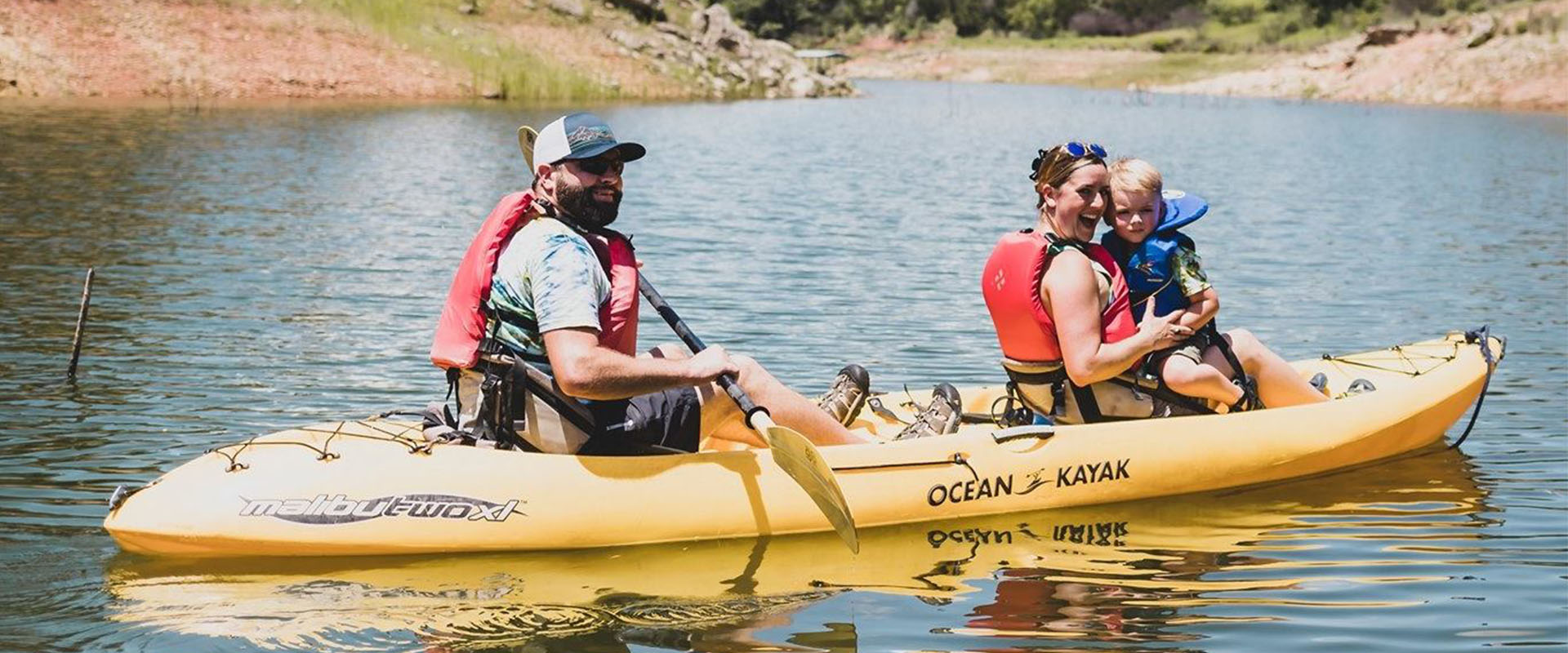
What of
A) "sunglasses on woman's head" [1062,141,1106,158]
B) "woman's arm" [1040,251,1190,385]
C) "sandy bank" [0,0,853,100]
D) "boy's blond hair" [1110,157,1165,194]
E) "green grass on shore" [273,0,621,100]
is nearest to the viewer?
"sunglasses on woman's head" [1062,141,1106,158]

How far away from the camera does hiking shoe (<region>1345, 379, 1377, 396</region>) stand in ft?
34.5

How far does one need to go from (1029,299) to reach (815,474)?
1593 mm

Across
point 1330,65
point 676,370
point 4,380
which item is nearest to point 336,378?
point 4,380

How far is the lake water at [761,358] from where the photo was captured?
7.15m

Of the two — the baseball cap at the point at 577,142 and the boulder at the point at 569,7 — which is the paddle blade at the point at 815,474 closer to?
the baseball cap at the point at 577,142

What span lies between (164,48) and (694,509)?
109ft

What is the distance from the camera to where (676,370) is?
738cm

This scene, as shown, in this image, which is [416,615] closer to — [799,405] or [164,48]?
[799,405]

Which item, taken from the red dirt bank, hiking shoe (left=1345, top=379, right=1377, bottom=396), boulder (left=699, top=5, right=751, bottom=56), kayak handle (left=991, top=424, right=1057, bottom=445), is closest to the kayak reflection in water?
kayak handle (left=991, top=424, right=1057, bottom=445)

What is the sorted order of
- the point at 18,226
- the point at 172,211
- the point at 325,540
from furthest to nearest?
the point at 172,211 < the point at 18,226 < the point at 325,540

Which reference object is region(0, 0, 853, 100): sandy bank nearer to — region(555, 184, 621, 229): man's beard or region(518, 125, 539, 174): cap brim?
region(518, 125, 539, 174): cap brim

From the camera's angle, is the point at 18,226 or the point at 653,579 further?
the point at 18,226

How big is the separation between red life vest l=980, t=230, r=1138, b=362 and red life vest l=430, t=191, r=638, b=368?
75.8 inches

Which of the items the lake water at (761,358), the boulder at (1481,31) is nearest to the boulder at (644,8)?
the lake water at (761,358)
